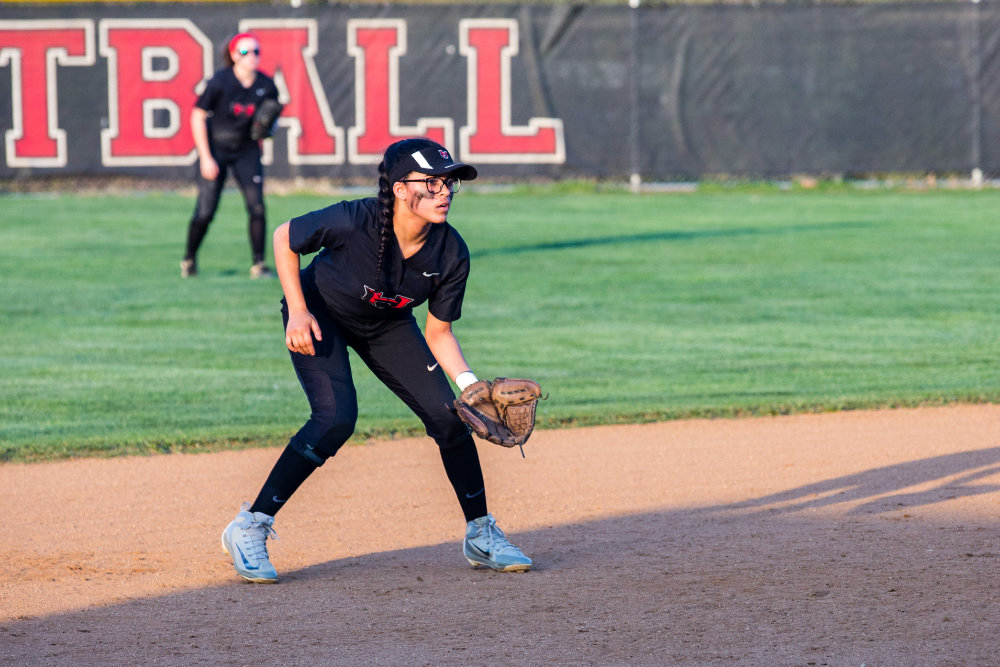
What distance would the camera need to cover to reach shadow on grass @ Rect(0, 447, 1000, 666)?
3.82 meters

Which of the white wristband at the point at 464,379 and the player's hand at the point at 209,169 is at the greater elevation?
the player's hand at the point at 209,169

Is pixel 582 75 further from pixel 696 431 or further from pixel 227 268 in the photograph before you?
pixel 696 431

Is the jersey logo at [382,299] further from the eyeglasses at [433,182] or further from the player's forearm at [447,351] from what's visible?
the eyeglasses at [433,182]

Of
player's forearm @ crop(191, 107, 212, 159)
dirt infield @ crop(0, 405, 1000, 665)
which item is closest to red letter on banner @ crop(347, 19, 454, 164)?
player's forearm @ crop(191, 107, 212, 159)

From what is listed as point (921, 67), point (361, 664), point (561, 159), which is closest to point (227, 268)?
point (561, 159)

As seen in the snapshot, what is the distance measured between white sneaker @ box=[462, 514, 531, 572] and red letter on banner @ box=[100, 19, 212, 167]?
1530 centimetres

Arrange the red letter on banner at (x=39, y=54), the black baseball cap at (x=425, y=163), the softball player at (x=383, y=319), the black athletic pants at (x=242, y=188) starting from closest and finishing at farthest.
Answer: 1. the black baseball cap at (x=425, y=163)
2. the softball player at (x=383, y=319)
3. the black athletic pants at (x=242, y=188)
4. the red letter on banner at (x=39, y=54)

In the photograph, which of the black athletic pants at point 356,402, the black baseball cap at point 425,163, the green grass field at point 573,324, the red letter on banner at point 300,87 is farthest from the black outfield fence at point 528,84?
the black baseball cap at point 425,163

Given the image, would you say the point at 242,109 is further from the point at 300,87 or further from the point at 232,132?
the point at 300,87

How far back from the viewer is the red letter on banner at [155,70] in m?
19.1

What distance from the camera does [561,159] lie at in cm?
1964

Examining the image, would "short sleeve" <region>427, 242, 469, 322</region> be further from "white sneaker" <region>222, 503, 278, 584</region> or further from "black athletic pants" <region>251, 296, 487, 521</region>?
"white sneaker" <region>222, 503, 278, 584</region>

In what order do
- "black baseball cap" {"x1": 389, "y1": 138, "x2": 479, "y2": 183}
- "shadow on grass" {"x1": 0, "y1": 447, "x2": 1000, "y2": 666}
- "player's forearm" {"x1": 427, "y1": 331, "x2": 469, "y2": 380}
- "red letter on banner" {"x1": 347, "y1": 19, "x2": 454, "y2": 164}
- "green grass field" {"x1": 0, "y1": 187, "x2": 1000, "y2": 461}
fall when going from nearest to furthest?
"shadow on grass" {"x1": 0, "y1": 447, "x2": 1000, "y2": 666}, "black baseball cap" {"x1": 389, "y1": 138, "x2": 479, "y2": 183}, "player's forearm" {"x1": 427, "y1": 331, "x2": 469, "y2": 380}, "green grass field" {"x1": 0, "y1": 187, "x2": 1000, "y2": 461}, "red letter on banner" {"x1": 347, "y1": 19, "x2": 454, "y2": 164}

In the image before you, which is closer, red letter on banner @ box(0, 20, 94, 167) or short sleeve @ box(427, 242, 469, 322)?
short sleeve @ box(427, 242, 469, 322)
